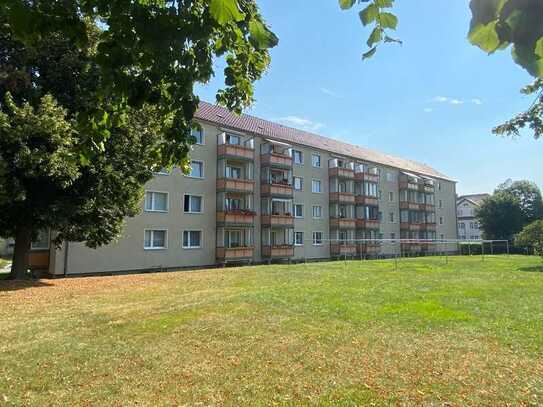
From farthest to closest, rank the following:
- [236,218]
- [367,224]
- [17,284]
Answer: [367,224] → [236,218] → [17,284]

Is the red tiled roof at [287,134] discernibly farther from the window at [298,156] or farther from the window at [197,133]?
the window at [197,133]

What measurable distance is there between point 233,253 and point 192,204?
4910 millimetres

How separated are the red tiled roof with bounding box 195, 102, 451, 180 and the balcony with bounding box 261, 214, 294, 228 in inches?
292

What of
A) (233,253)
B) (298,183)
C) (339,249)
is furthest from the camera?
(339,249)

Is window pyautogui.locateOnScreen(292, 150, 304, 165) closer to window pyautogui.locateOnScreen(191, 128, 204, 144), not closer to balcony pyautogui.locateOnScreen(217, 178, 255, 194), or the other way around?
balcony pyautogui.locateOnScreen(217, 178, 255, 194)

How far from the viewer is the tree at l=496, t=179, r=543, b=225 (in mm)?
63688

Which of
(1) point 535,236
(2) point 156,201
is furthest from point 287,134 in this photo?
(1) point 535,236

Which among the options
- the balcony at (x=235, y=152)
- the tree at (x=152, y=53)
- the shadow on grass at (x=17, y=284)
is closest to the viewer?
the tree at (x=152, y=53)

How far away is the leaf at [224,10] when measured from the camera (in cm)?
166

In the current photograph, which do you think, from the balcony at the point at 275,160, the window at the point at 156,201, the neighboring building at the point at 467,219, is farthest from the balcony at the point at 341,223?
the neighboring building at the point at 467,219

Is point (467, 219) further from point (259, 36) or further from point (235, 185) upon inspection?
point (259, 36)

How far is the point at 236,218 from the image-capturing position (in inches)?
1207

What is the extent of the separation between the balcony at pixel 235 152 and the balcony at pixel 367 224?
1660 cm

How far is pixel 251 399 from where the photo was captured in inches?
185
